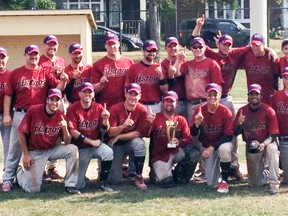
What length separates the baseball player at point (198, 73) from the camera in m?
9.09

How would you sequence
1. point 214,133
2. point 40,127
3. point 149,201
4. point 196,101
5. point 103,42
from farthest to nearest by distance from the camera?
point 103,42 → point 196,101 → point 214,133 → point 40,127 → point 149,201

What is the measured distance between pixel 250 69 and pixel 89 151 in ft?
8.08

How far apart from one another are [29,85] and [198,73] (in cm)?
223

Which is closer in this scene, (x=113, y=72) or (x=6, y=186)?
(x=6, y=186)

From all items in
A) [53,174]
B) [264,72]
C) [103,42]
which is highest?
[103,42]

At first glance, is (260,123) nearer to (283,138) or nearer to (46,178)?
(283,138)

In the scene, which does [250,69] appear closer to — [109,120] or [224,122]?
[224,122]

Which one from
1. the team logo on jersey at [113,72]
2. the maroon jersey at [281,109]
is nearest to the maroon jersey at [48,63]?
the team logo on jersey at [113,72]

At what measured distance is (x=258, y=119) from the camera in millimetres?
8727

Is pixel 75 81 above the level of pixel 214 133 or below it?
above

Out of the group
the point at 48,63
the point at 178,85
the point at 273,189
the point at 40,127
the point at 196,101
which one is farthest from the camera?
the point at 178,85

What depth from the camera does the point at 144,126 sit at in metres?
8.97

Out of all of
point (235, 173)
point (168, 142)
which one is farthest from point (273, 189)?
point (168, 142)

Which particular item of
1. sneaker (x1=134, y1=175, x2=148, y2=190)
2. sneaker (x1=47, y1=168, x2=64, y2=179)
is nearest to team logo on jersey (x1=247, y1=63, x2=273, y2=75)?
sneaker (x1=134, y1=175, x2=148, y2=190)
